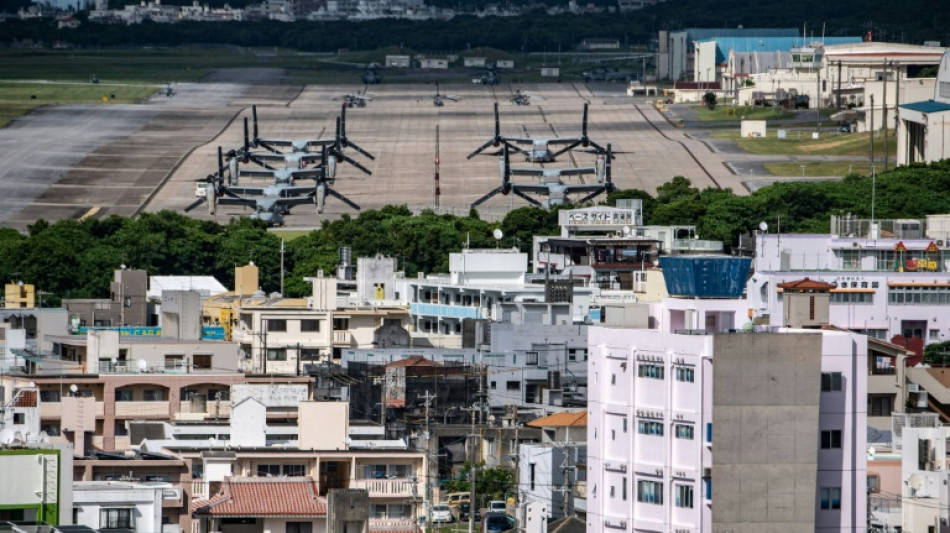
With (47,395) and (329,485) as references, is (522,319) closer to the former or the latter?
(47,395)

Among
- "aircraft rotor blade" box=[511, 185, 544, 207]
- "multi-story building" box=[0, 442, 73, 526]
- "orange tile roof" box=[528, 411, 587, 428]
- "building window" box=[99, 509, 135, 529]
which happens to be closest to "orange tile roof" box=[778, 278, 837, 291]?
"orange tile roof" box=[528, 411, 587, 428]

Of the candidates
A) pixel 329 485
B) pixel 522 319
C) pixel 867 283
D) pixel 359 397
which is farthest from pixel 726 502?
pixel 867 283

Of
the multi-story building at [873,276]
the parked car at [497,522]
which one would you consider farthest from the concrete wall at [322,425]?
the multi-story building at [873,276]

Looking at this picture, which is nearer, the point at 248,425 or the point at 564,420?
the point at 248,425

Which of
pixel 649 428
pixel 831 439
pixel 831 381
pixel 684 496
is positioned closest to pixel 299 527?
pixel 649 428

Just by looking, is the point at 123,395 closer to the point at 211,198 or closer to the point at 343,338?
the point at 343,338

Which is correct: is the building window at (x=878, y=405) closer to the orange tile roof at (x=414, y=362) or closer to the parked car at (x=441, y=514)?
the orange tile roof at (x=414, y=362)

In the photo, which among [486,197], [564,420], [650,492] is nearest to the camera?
[650,492]
